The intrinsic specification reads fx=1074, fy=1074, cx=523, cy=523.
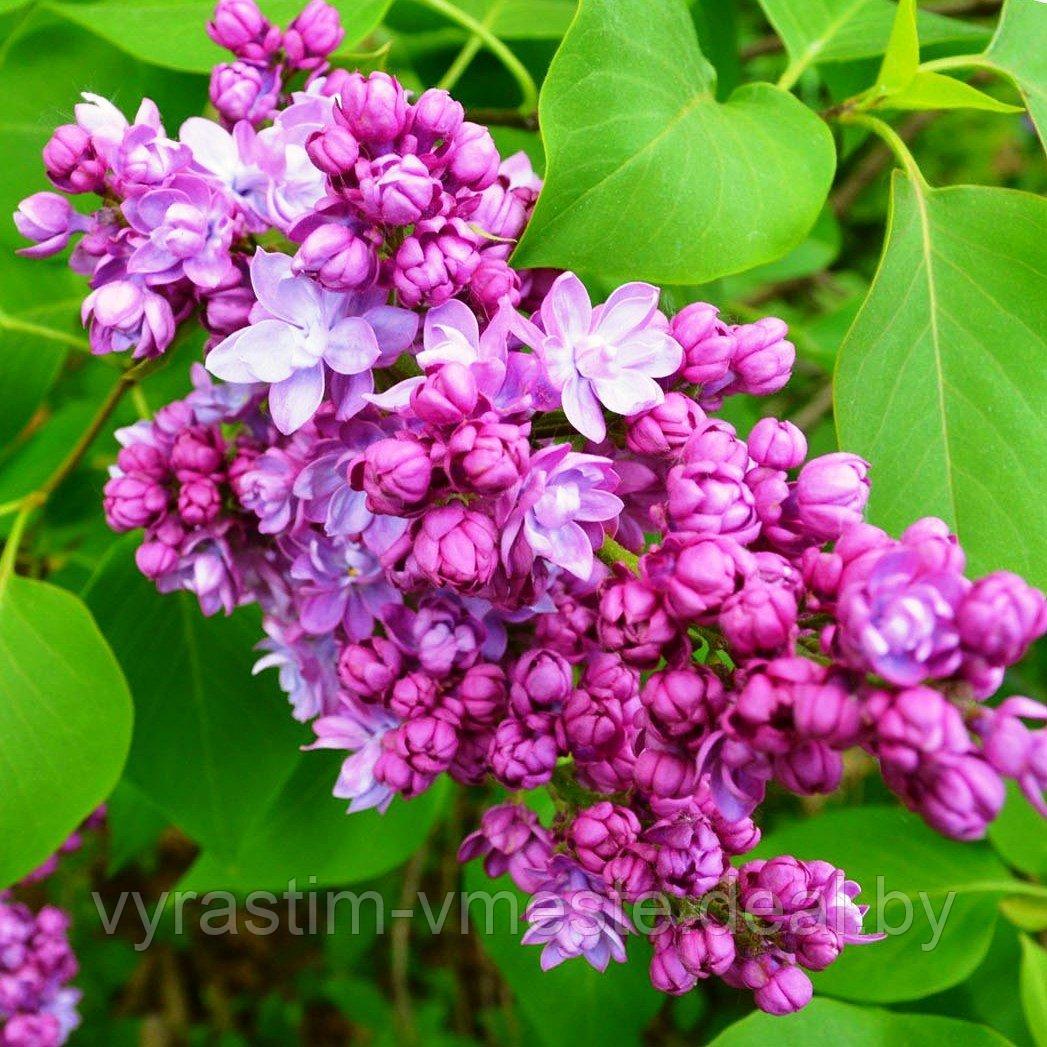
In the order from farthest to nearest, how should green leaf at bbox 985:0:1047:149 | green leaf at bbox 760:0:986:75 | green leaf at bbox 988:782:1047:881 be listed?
green leaf at bbox 988:782:1047:881 → green leaf at bbox 760:0:986:75 → green leaf at bbox 985:0:1047:149

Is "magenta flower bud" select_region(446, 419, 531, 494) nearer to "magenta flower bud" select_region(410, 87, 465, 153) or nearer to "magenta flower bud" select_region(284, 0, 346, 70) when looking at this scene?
"magenta flower bud" select_region(410, 87, 465, 153)

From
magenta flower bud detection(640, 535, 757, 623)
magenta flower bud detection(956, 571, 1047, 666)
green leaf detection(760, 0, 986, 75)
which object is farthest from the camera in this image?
green leaf detection(760, 0, 986, 75)

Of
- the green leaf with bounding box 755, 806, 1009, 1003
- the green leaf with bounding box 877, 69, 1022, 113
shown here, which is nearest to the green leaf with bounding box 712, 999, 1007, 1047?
the green leaf with bounding box 755, 806, 1009, 1003

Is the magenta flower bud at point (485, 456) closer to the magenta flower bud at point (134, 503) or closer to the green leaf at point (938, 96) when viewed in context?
the magenta flower bud at point (134, 503)

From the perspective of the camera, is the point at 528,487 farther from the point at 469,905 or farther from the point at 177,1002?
the point at 177,1002

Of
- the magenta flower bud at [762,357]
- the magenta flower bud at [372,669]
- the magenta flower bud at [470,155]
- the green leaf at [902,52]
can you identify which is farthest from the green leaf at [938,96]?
the magenta flower bud at [372,669]

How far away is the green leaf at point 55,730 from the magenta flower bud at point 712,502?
86 centimetres

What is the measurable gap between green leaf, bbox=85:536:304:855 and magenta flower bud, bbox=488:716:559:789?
0.66 m

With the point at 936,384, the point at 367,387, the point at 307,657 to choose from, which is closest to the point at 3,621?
the point at 307,657

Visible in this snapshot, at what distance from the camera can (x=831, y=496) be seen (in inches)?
40.3

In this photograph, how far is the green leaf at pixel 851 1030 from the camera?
140 cm

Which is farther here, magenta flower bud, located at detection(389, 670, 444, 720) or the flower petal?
magenta flower bud, located at detection(389, 670, 444, 720)

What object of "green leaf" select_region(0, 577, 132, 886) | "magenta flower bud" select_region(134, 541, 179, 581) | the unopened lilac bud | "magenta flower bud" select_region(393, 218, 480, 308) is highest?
"magenta flower bud" select_region(393, 218, 480, 308)

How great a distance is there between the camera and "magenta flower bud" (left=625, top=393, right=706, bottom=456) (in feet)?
3.44
